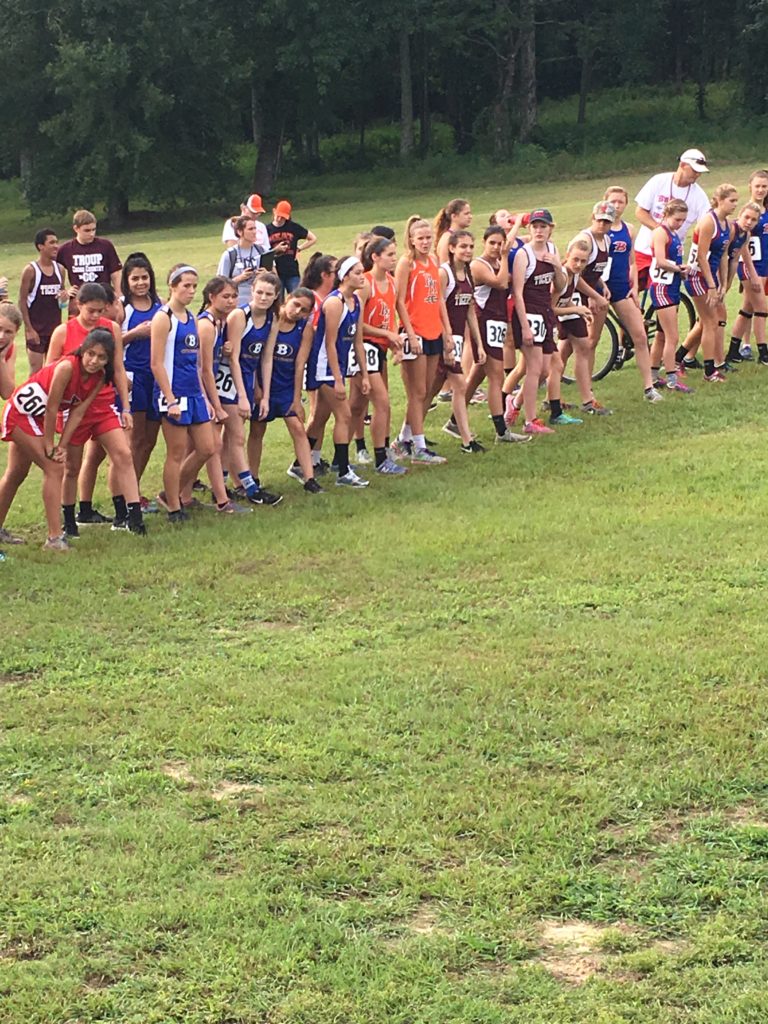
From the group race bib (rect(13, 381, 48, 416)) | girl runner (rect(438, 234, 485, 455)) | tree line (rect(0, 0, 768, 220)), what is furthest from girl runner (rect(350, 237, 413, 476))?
tree line (rect(0, 0, 768, 220))

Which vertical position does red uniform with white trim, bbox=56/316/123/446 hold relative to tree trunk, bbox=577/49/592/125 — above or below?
below

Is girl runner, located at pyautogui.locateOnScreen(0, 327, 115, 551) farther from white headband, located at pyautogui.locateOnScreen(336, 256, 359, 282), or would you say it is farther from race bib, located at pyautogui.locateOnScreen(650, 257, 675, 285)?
race bib, located at pyautogui.locateOnScreen(650, 257, 675, 285)

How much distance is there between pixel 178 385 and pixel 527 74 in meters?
48.8

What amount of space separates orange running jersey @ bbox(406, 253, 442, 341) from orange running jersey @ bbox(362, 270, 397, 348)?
0.15 m

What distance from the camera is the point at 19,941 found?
4.07m

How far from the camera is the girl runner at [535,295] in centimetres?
1121

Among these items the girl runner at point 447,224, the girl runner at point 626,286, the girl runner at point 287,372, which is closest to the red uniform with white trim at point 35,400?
the girl runner at point 287,372

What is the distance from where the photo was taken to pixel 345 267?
33.3 ft

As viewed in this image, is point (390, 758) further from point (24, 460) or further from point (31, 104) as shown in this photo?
point (31, 104)

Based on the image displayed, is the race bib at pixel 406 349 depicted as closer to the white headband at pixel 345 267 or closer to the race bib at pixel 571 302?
the white headband at pixel 345 267

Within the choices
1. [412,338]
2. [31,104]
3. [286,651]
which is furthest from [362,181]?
[286,651]

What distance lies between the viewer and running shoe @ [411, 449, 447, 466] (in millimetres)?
10750

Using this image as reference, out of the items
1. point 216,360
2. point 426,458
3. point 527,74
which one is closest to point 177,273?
point 216,360

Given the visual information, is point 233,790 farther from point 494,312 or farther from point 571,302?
point 571,302
